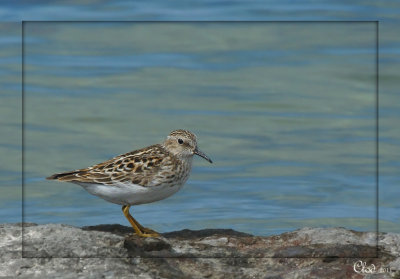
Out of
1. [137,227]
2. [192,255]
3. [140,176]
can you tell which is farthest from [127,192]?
[192,255]

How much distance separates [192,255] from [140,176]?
1352 mm

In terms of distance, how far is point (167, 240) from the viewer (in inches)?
568

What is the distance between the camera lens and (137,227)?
48.2ft

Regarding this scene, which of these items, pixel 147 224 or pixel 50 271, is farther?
pixel 147 224

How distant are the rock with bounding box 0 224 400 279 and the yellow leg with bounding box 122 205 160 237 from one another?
0.56 feet

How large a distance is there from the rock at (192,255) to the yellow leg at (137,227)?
172 millimetres

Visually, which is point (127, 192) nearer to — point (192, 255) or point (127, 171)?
point (127, 171)

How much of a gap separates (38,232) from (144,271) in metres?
1.85

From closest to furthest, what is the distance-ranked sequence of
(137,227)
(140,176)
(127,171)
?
(140,176) < (127,171) < (137,227)

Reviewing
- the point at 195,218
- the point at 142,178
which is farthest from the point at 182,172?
the point at 195,218

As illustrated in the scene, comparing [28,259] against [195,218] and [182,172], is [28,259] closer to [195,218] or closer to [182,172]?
[182,172]

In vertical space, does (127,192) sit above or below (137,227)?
above

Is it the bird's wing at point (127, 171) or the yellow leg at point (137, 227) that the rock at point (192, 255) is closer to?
the yellow leg at point (137, 227)

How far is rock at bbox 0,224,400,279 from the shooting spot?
13484mm
